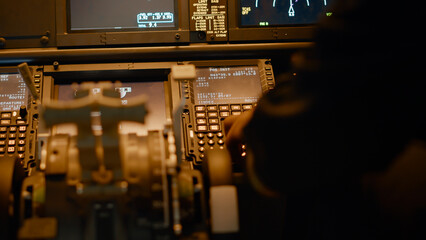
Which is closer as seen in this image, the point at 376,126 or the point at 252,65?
the point at 376,126

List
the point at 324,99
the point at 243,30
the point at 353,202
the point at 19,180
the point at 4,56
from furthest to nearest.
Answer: the point at 243,30 < the point at 4,56 < the point at 353,202 < the point at 19,180 < the point at 324,99

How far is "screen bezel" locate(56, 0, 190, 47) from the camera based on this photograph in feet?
5.17

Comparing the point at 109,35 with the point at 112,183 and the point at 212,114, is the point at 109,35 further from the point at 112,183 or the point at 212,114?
the point at 112,183

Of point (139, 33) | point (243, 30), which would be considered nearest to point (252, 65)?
point (243, 30)

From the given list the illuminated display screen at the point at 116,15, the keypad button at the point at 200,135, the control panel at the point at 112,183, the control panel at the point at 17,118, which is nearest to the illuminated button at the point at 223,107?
the keypad button at the point at 200,135

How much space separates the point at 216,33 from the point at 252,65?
179 millimetres

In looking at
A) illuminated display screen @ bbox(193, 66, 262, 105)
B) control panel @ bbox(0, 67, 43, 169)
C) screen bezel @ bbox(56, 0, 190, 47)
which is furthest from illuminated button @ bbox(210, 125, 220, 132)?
control panel @ bbox(0, 67, 43, 169)

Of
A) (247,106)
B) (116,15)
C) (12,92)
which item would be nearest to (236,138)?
(247,106)

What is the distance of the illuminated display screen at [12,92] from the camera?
1487 millimetres

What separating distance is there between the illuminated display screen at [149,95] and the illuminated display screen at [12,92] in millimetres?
121

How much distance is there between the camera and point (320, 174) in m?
0.84

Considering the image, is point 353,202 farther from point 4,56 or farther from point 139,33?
point 4,56

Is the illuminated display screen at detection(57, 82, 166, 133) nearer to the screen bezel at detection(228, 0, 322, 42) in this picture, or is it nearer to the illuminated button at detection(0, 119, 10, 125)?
the illuminated button at detection(0, 119, 10, 125)

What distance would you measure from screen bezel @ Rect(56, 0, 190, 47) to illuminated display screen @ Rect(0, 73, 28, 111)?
20cm
